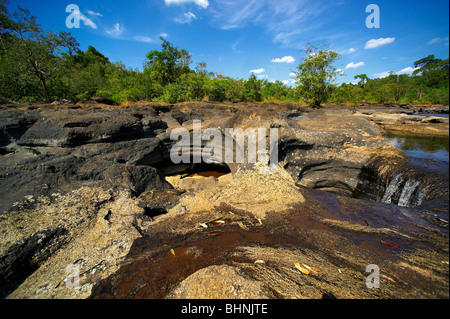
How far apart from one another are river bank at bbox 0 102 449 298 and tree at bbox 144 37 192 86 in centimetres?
1222

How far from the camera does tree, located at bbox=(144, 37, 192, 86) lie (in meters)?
15.7

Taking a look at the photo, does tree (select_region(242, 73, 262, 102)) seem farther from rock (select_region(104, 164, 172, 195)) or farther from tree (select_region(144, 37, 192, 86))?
rock (select_region(104, 164, 172, 195))

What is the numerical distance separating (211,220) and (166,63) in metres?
16.6

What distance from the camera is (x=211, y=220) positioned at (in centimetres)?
326

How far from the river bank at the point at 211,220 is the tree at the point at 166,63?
12.2m

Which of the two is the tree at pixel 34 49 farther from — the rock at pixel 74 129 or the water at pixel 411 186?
the water at pixel 411 186

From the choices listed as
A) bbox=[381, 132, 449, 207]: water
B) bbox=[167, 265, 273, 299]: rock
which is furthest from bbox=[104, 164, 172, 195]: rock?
bbox=[381, 132, 449, 207]: water

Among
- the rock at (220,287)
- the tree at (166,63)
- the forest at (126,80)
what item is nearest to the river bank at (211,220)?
the rock at (220,287)

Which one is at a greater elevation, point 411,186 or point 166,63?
point 166,63

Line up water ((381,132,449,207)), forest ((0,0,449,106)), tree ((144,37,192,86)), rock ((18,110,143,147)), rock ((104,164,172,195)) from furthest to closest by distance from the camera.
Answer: tree ((144,37,192,86))
forest ((0,0,449,106))
rock ((18,110,143,147))
rock ((104,164,172,195))
water ((381,132,449,207))

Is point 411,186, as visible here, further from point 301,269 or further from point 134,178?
point 134,178

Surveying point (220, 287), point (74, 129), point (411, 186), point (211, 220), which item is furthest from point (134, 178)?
point (411, 186)

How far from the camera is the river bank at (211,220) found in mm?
1955
